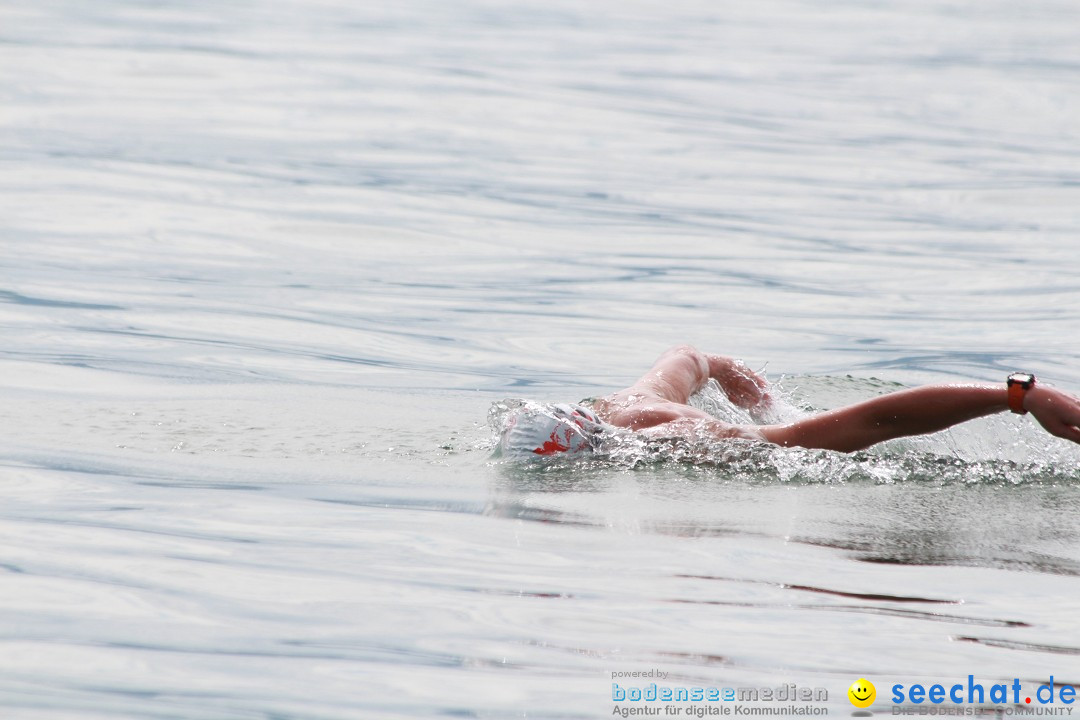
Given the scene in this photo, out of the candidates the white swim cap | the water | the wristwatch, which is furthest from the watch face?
the white swim cap

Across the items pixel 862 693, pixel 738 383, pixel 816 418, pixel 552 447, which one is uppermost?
pixel 738 383

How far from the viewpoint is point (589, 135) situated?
19234 millimetres

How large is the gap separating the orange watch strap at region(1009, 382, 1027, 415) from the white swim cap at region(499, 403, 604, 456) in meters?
1.62

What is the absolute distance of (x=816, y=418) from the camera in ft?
20.8

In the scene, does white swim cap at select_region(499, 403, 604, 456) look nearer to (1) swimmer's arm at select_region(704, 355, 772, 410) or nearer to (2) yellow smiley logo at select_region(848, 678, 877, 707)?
(1) swimmer's arm at select_region(704, 355, 772, 410)

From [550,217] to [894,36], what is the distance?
20.6m

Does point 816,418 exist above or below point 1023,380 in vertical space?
below

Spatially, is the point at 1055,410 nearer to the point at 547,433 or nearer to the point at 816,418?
the point at 816,418

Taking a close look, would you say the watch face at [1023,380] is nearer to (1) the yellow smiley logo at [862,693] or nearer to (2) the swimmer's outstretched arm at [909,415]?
(2) the swimmer's outstretched arm at [909,415]

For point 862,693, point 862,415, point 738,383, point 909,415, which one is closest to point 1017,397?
point 909,415

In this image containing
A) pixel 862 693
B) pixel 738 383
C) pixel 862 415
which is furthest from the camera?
pixel 738 383

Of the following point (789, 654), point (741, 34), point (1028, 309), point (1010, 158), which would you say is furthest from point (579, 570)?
point (741, 34)

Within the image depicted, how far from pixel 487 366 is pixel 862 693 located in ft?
18.4

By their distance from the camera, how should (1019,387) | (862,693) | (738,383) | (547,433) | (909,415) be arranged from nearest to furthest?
(862,693) < (1019,387) < (909,415) < (547,433) < (738,383)
